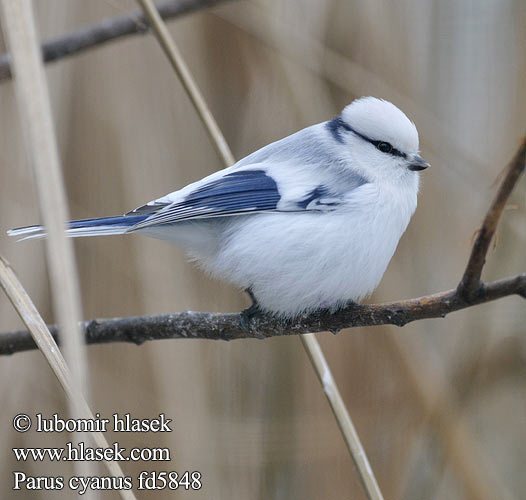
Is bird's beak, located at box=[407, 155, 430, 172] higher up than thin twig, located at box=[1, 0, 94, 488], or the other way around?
thin twig, located at box=[1, 0, 94, 488]

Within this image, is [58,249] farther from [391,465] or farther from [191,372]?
[391,465]

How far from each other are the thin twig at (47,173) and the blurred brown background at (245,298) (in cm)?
112

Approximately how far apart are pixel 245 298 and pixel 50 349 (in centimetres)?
126

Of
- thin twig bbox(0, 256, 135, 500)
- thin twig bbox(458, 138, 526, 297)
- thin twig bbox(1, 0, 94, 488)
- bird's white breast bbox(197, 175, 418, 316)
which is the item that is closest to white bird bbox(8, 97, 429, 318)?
bird's white breast bbox(197, 175, 418, 316)

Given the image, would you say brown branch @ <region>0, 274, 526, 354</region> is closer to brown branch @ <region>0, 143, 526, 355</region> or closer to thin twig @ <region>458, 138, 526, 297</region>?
brown branch @ <region>0, 143, 526, 355</region>

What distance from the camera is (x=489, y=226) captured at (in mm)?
784

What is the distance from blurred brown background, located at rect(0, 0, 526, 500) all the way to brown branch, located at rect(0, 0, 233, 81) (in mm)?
256

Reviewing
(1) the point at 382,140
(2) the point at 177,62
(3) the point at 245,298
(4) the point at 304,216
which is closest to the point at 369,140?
(1) the point at 382,140

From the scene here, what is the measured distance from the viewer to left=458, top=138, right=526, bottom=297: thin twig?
0.71 meters

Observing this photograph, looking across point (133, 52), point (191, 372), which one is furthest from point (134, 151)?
point (191, 372)

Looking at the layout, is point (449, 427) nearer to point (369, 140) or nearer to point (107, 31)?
point (369, 140)

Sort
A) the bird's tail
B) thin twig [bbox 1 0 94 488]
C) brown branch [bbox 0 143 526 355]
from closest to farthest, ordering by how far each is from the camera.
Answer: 1. thin twig [bbox 1 0 94 488]
2. brown branch [bbox 0 143 526 355]
3. the bird's tail

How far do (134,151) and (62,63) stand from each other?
35cm

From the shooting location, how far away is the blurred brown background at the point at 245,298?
1.81 metres
